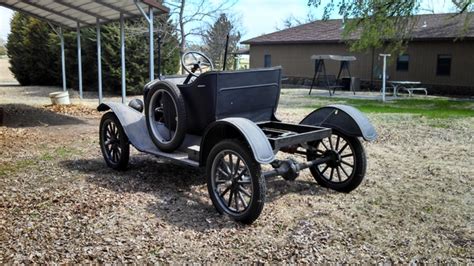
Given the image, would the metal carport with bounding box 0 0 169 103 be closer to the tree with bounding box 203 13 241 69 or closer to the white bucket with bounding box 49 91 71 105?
the white bucket with bounding box 49 91 71 105

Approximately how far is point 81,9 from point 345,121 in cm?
881

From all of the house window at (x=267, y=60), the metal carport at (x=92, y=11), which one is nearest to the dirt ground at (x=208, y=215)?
the metal carport at (x=92, y=11)

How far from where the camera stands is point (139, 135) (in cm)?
541

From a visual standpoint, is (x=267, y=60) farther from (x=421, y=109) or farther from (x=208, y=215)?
(x=208, y=215)

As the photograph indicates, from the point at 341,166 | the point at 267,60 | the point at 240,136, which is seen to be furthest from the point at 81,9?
the point at 267,60

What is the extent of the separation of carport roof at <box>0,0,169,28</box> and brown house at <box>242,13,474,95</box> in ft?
42.5

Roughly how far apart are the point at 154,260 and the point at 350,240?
59.4 inches

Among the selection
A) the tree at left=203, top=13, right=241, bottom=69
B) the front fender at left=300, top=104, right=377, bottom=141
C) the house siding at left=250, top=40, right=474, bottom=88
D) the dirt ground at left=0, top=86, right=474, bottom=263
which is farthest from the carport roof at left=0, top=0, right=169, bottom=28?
the house siding at left=250, top=40, right=474, bottom=88

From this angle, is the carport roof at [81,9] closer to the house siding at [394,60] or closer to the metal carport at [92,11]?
the metal carport at [92,11]

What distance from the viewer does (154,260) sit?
328 cm

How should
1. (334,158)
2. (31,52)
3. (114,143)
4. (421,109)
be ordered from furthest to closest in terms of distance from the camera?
1. (31,52)
2. (421,109)
3. (114,143)
4. (334,158)

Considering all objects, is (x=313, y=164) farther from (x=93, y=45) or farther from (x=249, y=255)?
(x=93, y=45)

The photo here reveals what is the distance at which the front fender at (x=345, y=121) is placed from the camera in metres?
4.71

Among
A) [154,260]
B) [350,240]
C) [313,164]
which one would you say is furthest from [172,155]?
[350,240]
